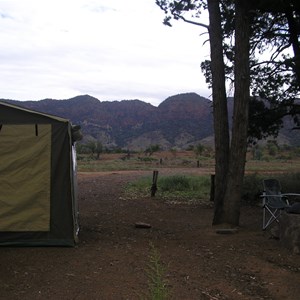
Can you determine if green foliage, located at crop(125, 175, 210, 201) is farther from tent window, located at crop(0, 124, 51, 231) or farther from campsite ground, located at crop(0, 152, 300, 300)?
tent window, located at crop(0, 124, 51, 231)


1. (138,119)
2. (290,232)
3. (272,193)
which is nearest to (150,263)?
(290,232)

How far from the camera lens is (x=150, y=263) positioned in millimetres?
6164

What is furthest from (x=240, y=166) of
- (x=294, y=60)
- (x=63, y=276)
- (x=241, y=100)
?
(x=63, y=276)

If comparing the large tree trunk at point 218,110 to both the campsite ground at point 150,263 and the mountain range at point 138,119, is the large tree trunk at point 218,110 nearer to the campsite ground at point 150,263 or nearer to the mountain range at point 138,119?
the campsite ground at point 150,263

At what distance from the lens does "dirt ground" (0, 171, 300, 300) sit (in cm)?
513

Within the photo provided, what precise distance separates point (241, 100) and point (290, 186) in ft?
16.9

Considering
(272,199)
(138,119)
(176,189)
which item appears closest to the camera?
(272,199)

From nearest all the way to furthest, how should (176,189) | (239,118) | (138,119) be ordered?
(239,118), (176,189), (138,119)

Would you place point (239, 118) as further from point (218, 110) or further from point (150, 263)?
point (150, 263)

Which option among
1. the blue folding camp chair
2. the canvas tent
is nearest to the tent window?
the canvas tent

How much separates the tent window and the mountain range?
227 ft

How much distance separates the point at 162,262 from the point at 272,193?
393cm

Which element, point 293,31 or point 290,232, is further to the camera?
point 293,31

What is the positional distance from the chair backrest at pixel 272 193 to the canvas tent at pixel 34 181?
3.99 metres
